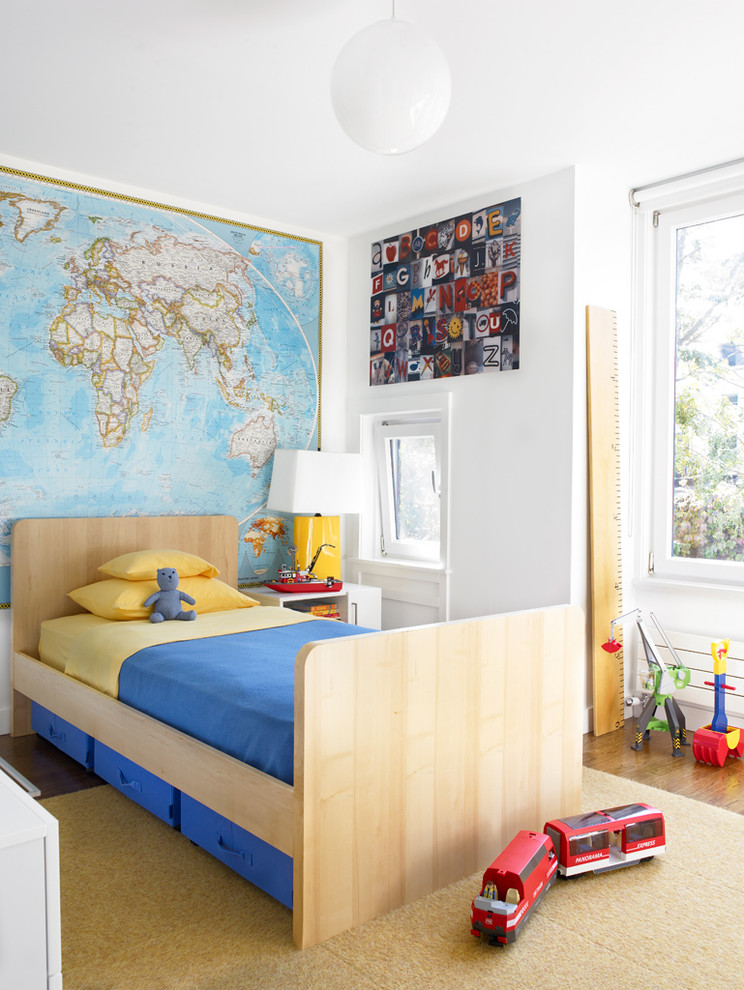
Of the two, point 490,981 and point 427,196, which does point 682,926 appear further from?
point 427,196

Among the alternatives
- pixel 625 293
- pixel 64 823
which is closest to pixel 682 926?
pixel 64 823

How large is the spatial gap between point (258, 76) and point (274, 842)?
252 cm

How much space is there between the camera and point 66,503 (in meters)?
3.83

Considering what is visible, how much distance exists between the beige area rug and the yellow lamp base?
1986mm

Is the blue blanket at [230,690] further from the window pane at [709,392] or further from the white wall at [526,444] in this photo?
the window pane at [709,392]

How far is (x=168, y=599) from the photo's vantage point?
3.49m

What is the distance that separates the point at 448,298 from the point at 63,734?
9.00ft

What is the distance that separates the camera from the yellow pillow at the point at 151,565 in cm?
360

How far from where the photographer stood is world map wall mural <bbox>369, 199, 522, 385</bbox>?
3928 millimetres

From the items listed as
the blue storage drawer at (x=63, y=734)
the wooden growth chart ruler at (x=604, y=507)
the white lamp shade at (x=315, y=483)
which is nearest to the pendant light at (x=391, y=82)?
the wooden growth chart ruler at (x=604, y=507)

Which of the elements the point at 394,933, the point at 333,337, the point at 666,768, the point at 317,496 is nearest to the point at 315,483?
the point at 317,496

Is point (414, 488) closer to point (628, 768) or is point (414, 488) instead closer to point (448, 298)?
point (448, 298)

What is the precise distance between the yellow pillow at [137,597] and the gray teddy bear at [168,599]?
50 millimetres

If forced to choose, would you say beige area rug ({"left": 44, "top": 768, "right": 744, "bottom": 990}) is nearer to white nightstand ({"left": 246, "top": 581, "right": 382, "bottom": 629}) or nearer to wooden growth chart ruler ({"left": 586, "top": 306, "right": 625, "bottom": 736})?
wooden growth chart ruler ({"left": 586, "top": 306, "right": 625, "bottom": 736})
